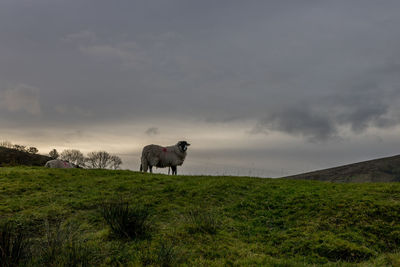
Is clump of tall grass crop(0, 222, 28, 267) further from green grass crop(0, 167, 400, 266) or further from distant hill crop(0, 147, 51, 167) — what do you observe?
distant hill crop(0, 147, 51, 167)

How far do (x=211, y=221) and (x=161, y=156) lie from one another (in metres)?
13.1

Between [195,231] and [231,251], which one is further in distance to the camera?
[195,231]

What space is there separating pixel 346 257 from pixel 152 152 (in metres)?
15.7

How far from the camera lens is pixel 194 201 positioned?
11.8m

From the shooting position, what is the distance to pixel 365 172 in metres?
68.8

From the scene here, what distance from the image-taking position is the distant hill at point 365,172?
6394 cm

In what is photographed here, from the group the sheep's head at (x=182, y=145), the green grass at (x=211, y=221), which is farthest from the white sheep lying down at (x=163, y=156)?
the green grass at (x=211, y=221)

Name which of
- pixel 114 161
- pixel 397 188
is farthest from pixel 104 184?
pixel 114 161

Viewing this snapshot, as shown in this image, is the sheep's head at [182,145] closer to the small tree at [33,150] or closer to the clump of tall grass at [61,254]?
the clump of tall grass at [61,254]

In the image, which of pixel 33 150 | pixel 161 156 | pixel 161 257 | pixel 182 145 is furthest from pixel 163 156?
pixel 33 150

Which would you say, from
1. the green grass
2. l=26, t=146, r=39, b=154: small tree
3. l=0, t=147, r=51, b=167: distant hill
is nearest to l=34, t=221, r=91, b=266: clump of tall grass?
the green grass

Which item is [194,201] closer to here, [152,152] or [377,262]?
[377,262]

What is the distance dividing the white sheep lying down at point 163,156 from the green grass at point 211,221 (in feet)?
18.1

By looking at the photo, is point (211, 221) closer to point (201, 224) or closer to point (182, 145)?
point (201, 224)
